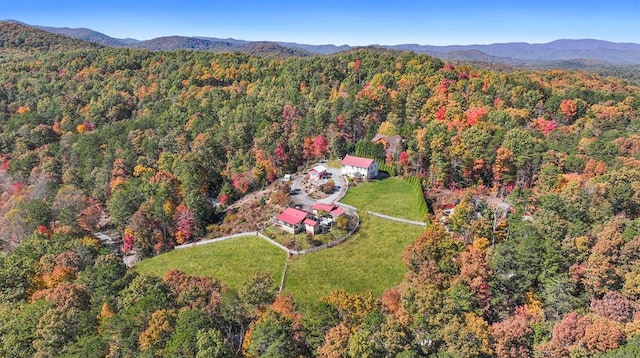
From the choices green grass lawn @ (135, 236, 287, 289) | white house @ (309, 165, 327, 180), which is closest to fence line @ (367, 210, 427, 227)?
white house @ (309, 165, 327, 180)

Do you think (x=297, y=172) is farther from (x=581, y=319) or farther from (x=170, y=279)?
(x=581, y=319)

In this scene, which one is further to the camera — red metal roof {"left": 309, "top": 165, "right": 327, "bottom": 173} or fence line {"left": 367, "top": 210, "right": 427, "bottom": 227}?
red metal roof {"left": 309, "top": 165, "right": 327, "bottom": 173}

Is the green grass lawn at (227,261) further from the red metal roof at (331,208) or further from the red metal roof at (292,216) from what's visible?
the red metal roof at (331,208)

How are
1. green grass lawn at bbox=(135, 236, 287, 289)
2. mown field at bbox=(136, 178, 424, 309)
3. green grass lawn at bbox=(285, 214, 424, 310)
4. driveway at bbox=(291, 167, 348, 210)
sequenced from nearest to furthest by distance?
green grass lawn at bbox=(285, 214, 424, 310) < mown field at bbox=(136, 178, 424, 309) < green grass lawn at bbox=(135, 236, 287, 289) < driveway at bbox=(291, 167, 348, 210)

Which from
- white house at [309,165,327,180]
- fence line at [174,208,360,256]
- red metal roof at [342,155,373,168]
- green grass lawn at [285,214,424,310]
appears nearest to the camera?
green grass lawn at [285,214,424,310]

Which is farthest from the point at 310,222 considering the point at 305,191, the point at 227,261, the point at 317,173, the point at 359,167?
the point at 359,167

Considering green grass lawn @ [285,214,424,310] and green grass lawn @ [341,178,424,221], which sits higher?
green grass lawn @ [341,178,424,221]

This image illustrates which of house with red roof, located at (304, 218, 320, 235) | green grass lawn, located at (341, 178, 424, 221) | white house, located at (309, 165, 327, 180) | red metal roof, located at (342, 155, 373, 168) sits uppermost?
red metal roof, located at (342, 155, 373, 168)

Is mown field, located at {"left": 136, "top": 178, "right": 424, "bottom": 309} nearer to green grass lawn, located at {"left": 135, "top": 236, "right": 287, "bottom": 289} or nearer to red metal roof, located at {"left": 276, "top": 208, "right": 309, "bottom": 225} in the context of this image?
green grass lawn, located at {"left": 135, "top": 236, "right": 287, "bottom": 289}
